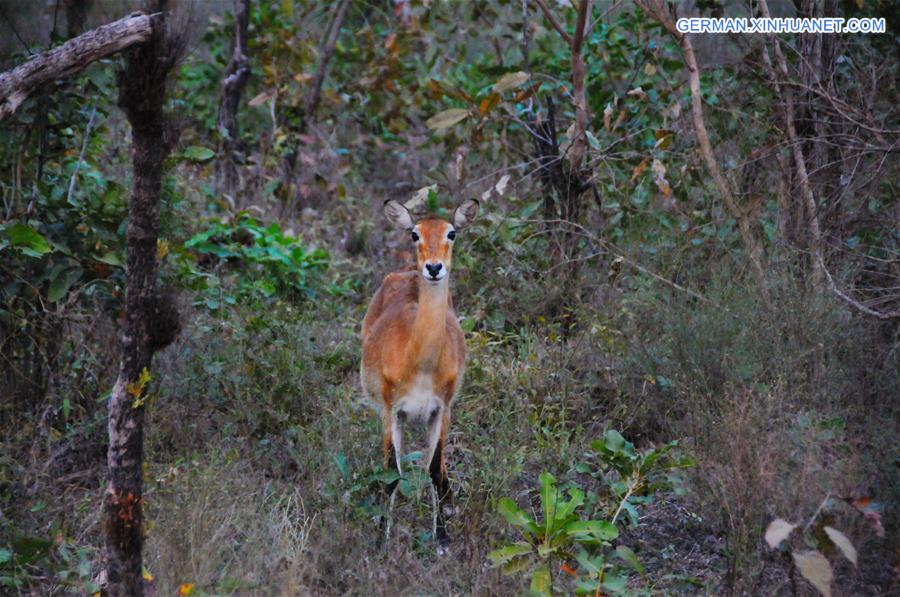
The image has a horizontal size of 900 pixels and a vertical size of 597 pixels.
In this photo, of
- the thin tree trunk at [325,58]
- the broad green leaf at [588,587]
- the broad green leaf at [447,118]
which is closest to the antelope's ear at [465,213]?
the broad green leaf at [447,118]

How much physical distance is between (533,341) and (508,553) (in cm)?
302

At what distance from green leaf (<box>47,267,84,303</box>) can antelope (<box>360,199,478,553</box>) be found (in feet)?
5.77

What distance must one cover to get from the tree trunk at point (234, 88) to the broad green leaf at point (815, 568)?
24.8ft

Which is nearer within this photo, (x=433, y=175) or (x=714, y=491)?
(x=714, y=491)

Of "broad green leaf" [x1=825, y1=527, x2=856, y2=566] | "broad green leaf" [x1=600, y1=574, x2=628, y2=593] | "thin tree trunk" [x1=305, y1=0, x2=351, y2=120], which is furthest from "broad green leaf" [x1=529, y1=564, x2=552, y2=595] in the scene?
"thin tree trunk" [x1=305, y1=0, x2=351, y2=120]

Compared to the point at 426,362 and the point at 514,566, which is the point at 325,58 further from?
the point at 514,566

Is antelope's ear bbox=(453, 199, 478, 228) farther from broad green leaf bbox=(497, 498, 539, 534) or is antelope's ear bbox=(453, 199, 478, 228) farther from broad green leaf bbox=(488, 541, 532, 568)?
broad green leaf bbox=(488, 541, 532, 568)

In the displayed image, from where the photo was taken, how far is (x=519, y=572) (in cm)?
515

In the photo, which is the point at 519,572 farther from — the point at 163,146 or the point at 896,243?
the point at 896,243

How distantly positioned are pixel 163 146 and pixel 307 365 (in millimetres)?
3038

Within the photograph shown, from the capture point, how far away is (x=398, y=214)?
6.72m

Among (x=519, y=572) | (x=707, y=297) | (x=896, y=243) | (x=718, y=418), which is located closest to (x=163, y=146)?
(x=519, y=572)

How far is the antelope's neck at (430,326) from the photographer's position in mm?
6168

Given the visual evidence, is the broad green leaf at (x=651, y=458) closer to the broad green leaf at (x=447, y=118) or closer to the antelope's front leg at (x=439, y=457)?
the antelope's front leg at (x=439, y=457)
